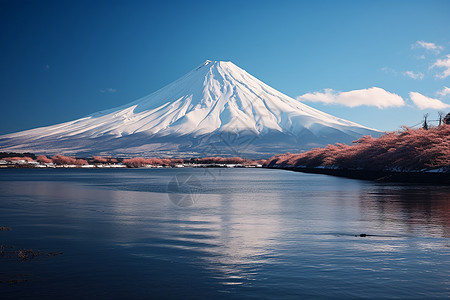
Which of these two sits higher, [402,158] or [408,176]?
[402,158]

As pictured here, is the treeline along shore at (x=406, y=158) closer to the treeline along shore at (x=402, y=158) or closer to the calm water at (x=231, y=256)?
the treeline along shore at (x=402, y=158)

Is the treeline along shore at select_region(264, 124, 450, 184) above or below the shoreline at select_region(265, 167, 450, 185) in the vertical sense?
above

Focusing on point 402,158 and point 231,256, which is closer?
point 231,256

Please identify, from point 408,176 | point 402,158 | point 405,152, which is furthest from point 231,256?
point 402,158

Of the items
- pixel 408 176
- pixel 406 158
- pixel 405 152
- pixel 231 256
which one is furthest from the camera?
pixel 406 158

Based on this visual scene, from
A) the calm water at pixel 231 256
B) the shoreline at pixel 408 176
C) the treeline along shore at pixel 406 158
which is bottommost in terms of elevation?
the calm water at pixel 231 256

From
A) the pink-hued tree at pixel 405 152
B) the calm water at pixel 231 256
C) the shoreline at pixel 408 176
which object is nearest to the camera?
the calm water at pixel 231 256

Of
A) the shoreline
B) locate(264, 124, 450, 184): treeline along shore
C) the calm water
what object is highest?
locate(264, 124, 450, 184): treeline along shore

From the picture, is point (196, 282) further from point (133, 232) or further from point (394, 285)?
point (133, 232)

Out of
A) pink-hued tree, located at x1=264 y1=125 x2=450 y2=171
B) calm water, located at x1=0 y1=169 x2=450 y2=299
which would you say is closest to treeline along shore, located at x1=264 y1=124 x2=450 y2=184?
pink-hued tree, located at x1=264 y1=125 x2=450 y2=171

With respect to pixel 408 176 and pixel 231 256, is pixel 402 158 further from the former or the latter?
pixel 231 256

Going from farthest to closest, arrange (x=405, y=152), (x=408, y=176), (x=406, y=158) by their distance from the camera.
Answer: (x=406, y=158) < (x=405, y=152) < (x=408, y=176)

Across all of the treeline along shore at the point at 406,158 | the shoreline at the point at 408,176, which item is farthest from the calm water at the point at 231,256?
the treeline along shore at the point at 406,158

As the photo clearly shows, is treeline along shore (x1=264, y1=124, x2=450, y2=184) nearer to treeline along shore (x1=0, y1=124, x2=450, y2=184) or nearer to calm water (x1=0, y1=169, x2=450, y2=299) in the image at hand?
treeline along shore (x1=0, y1=124, x2=450, y2=184)
